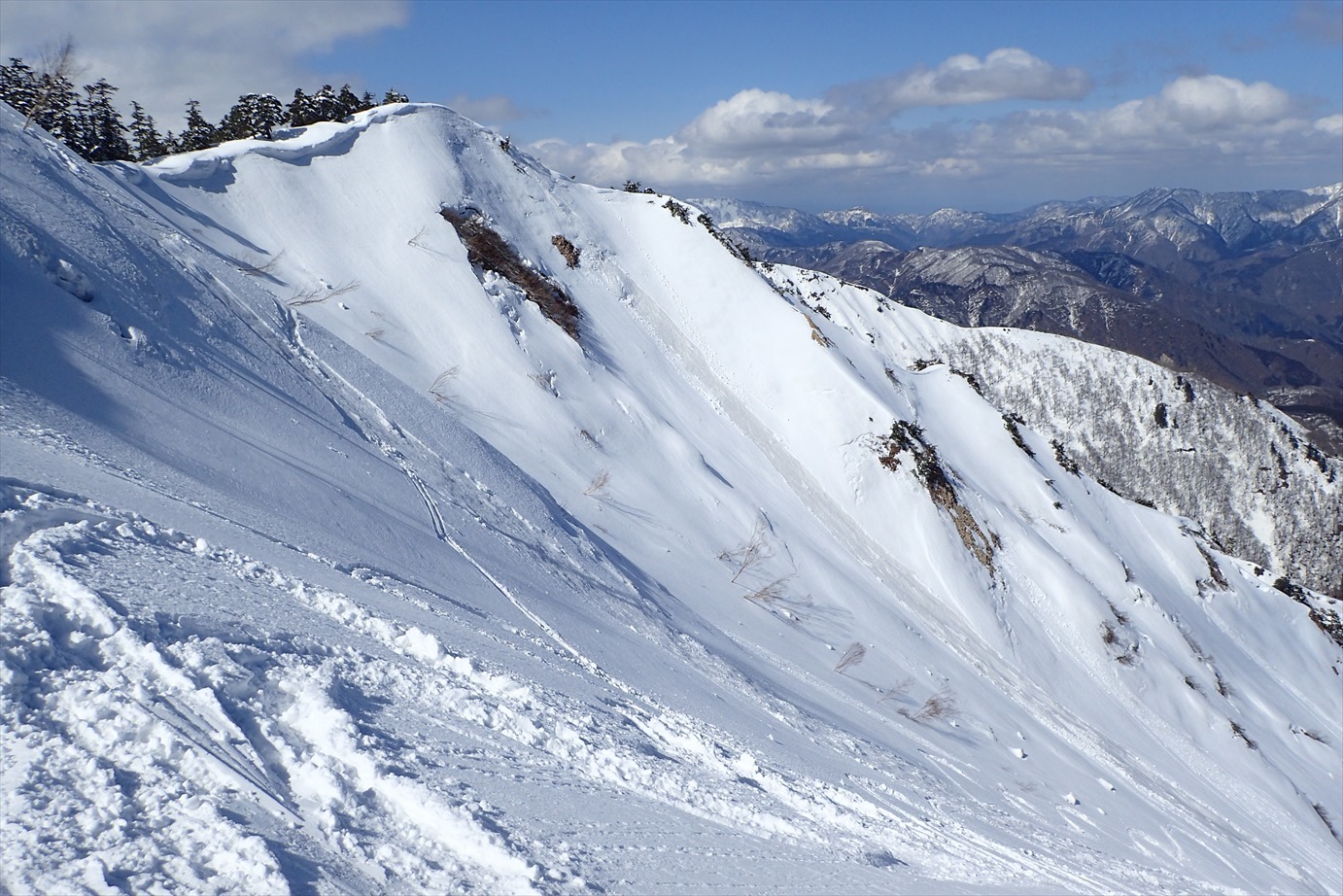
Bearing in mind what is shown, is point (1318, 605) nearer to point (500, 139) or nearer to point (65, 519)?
point (500, 139)

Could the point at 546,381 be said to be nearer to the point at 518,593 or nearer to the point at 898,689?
the point at 518,593

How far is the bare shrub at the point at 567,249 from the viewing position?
2053 cm

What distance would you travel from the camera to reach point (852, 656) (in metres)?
13.2

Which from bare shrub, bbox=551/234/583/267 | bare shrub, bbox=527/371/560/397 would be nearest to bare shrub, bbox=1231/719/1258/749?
bare shrub, bbox=527/371/560/397

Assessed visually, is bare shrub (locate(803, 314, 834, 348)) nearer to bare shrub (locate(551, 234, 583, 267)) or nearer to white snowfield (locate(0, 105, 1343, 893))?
white snowfield (locate(0, 105, 1343, 893))

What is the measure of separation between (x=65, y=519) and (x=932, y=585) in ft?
58.7

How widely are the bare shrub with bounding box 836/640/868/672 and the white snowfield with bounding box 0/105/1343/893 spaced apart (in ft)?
0.23

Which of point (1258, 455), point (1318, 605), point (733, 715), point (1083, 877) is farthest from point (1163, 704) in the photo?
point (1258, 455)

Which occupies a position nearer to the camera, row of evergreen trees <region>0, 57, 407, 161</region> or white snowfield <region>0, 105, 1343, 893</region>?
white snowfield <region>0, 105, 1343, 893</region>

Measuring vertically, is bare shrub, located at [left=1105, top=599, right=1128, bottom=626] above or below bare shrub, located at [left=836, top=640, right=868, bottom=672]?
above

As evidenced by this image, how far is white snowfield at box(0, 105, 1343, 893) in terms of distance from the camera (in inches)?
147

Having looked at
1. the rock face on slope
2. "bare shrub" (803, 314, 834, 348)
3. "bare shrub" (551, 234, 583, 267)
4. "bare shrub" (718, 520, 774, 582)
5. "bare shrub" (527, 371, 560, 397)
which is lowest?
"bare shrub" (718, 520, 774, 582)

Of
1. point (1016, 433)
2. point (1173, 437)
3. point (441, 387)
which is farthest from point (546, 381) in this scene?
point (1173, 437)

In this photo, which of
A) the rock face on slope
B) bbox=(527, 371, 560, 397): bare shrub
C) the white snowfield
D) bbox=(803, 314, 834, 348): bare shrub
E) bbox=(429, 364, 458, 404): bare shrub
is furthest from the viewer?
the rock face on slope
